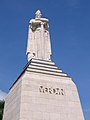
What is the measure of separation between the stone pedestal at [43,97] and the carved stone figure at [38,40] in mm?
1298

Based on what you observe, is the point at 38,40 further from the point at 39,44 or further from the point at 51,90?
the point at 51,90

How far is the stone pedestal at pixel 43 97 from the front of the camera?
11.8 m

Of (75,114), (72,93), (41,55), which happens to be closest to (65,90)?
(72,93)

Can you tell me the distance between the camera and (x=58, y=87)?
13266mm

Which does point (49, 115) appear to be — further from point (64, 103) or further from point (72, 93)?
point (72, 93)

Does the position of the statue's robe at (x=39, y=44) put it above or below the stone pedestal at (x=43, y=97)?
above

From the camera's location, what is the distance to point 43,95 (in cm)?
1256

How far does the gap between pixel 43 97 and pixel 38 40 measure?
4.95 meters

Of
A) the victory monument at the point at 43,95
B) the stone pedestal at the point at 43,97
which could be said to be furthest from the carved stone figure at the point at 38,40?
the stone pedestal at the point at 43,97

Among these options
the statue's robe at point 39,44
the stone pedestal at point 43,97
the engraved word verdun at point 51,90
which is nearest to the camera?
the stone pedestal at point 43,97

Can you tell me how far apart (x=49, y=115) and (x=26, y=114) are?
1304 mm

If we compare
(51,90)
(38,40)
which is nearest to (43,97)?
(51,90)

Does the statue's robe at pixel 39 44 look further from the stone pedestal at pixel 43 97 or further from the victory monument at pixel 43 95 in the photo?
the stone pedestal at pixel 43 97

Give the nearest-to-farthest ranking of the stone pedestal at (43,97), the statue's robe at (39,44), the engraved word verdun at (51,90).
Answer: the stone pedestal at (43,97) → the engraved word verdun at (51,90) → the statue's robe at (39,44)
